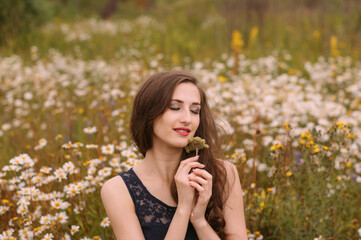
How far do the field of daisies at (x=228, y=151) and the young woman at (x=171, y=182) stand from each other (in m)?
0.44

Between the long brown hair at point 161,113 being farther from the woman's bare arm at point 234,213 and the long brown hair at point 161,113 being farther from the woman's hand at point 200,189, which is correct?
the woman's hand at point 200,189

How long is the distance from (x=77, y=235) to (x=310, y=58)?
535cm

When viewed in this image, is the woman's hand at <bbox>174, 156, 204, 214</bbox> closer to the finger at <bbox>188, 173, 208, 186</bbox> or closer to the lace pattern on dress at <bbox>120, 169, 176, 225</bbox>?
the finger at <bbox>188, 173, 208, 186</bbox>

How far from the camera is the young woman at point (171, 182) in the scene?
164cm

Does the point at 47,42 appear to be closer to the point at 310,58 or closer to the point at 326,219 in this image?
the point at 310,58

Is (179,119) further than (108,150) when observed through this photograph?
No

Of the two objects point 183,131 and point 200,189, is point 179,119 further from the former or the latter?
point 200,189

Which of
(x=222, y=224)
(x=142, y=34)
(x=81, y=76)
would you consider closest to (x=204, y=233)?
(x=222, y=224)

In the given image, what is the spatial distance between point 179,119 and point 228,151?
115 centimetres

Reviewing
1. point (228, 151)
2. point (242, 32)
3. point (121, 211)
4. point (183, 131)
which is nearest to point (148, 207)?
point (121, 211)

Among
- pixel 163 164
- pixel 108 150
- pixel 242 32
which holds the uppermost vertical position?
pixel 242 32

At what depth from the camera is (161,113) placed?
176 centimetres

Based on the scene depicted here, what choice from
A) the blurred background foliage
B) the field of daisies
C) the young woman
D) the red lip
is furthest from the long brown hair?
the blurred background foliage

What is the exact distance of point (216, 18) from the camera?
1003 cm
